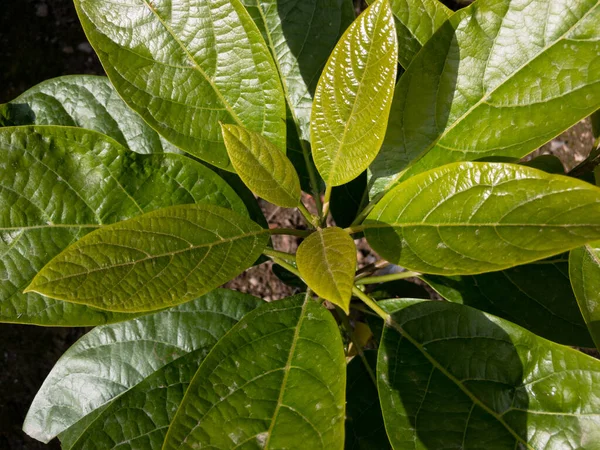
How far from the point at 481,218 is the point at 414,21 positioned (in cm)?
52

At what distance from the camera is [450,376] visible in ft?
3.32

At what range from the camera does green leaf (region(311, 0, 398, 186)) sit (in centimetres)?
88

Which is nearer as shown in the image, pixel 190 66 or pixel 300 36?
pixel 190 66

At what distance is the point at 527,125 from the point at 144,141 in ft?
2.87

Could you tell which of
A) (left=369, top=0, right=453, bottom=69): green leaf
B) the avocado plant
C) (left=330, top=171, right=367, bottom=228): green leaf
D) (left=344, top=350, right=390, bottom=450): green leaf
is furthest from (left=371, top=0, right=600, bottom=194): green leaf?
(left=344, top=350, right=390, bottom=450): green leaf

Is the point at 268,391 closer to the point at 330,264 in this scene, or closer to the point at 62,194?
the point at 330,264

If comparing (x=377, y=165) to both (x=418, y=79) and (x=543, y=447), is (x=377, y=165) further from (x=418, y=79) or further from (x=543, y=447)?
(x=543, y=447)

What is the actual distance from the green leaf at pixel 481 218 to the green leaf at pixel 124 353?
0.54 m

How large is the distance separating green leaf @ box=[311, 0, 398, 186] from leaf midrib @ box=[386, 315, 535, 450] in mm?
318

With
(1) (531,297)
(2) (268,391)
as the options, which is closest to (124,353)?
(2) (268,391)

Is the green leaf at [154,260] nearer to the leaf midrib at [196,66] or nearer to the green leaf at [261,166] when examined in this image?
the green leaf at [261,166]

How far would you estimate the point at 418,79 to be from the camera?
1.03 metres

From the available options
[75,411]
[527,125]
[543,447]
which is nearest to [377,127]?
[527,125]

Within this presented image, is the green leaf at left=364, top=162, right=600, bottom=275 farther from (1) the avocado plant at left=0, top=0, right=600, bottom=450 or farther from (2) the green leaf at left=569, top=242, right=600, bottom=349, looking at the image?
(2) the green leaf at left=569, top=242, right=600, bottom=349
